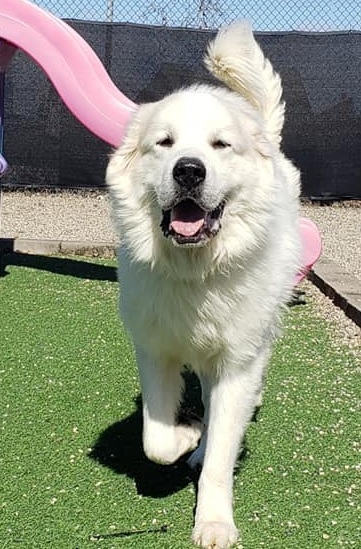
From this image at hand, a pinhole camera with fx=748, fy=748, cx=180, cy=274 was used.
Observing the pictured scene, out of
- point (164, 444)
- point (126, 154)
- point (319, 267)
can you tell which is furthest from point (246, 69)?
point (319, 267)

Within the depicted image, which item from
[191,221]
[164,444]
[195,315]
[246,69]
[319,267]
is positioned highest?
[246,69]

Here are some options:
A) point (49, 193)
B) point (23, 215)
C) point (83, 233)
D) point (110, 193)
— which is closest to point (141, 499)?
point (110, 193)

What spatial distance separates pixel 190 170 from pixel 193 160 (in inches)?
1.5

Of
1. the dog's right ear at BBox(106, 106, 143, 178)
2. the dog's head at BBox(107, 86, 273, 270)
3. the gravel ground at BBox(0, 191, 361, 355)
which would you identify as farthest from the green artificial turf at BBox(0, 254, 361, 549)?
the gravel ground at BBox(0, 191, 361, 355)

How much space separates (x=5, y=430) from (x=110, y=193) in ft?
4.03

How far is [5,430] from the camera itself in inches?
130

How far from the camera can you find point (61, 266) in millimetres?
6879

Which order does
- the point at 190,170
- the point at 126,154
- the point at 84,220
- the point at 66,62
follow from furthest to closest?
the point at 84,220 → the point at 66,62 → the point at 126,154 → the point at 190,170

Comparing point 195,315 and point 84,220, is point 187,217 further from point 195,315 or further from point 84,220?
point 84,220

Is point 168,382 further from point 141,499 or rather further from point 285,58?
point 285,58

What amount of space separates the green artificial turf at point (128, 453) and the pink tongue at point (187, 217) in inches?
40.5

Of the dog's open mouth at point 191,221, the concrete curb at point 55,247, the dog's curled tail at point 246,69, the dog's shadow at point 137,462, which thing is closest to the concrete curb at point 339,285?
the dog's curled tail at point 246,69

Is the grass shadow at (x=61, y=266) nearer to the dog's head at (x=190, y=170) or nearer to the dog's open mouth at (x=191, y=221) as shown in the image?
the dog's head at (x=190, y=170)

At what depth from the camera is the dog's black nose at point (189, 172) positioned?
242 centimetres
